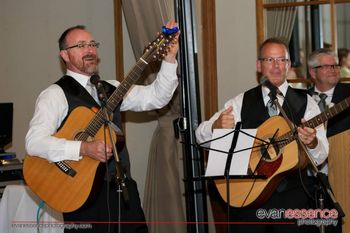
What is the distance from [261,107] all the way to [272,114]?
0.30 feet

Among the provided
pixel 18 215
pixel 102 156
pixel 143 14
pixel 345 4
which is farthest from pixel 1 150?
pixel 345 4

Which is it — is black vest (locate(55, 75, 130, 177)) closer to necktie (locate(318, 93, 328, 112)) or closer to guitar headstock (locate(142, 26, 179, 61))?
guitar headstock (locate(142, 26, 179, 61))

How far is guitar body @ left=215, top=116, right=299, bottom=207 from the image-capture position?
3.92 metres

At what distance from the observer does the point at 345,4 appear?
18.0 ft

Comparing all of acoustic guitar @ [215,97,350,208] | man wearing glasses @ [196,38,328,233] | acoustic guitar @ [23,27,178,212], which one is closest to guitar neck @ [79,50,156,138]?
acoustic guitar @ [23,27,178,212]

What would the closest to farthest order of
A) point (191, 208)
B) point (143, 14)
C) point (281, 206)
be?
1. point (281, 206)
2. point (191, 208)
3. point (143, 14)

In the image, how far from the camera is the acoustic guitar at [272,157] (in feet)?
12.8

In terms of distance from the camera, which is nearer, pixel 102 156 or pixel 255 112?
pixel 102 156

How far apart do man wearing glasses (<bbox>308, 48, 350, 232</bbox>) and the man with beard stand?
125 cm

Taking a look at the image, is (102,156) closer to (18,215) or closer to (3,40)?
(18,215)

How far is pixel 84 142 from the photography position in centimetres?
380

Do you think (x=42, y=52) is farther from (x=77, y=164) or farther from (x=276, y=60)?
(x=276, y=60)

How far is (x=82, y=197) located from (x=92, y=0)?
271cm

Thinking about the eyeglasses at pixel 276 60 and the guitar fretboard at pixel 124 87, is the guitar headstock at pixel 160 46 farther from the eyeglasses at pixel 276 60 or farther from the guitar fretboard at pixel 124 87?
the eyeglasses at pixel 276 60
